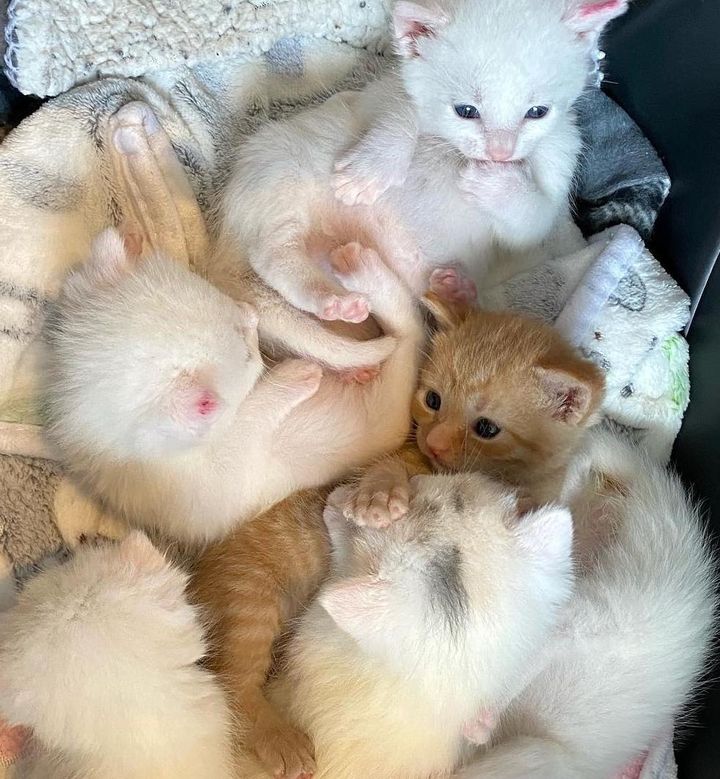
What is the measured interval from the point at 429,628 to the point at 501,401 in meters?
0.51

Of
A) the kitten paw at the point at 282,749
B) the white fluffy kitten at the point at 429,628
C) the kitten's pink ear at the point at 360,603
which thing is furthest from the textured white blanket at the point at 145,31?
the kitten paw at the point at 282,749

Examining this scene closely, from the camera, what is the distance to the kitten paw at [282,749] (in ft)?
4.55

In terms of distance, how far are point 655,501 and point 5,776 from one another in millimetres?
1346

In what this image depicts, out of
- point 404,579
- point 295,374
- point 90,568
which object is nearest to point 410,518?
point 404,579

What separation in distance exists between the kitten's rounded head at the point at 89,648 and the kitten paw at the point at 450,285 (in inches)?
33.8

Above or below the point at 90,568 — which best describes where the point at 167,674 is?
below

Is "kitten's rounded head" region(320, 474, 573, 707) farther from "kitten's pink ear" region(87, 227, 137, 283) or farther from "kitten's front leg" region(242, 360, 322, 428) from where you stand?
"kitten's pink ear" region(87, 227, 137, 283)

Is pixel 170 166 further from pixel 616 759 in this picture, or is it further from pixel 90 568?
pixel 616 759

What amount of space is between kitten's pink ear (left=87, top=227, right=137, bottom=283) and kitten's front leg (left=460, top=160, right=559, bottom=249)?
29.1 inches

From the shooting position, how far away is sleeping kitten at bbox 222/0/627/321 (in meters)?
1.63

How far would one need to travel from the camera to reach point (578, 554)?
169cm

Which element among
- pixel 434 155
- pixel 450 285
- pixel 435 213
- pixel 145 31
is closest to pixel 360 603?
pixel 450 285

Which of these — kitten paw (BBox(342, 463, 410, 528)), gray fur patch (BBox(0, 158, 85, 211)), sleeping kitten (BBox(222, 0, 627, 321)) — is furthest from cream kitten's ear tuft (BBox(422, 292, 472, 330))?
gray fur patch (BBox(0, 158, 85, 211))

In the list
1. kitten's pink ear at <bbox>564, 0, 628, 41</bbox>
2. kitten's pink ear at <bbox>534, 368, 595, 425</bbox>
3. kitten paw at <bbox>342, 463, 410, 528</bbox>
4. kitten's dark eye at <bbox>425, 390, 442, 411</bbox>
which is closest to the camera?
kitten paw at <bbox>342, 463, 410, 528</bbox>
